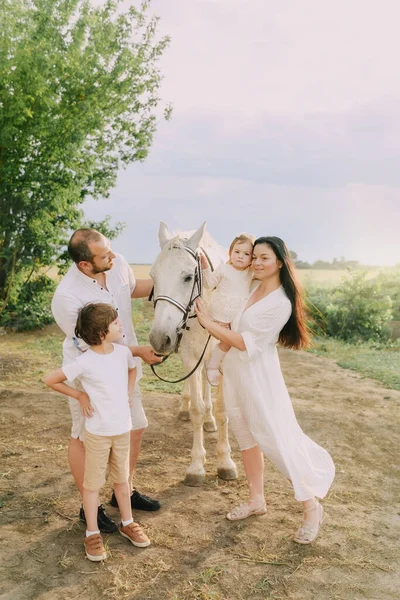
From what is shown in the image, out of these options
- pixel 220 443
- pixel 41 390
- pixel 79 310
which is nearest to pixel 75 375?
pixel 79 310

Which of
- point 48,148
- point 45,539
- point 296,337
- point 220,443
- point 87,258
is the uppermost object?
point 48,148

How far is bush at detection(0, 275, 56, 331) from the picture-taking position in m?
12.5

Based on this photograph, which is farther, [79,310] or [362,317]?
[362,317]

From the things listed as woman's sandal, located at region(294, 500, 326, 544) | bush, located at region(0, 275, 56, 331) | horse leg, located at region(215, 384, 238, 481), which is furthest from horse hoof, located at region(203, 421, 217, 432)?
bush, located at region(0, 275, 56, 331)

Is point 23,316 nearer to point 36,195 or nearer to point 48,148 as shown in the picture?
point 36,195

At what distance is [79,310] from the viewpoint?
10.6 ft

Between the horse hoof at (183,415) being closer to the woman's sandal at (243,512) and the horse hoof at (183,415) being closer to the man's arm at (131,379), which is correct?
the woman's sandal at (243,512)

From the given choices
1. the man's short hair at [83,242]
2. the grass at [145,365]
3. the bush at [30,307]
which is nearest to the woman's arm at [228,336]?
the man's short hair at [83,242]

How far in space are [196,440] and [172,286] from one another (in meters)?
1.67

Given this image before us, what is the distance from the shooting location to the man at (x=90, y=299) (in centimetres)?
329

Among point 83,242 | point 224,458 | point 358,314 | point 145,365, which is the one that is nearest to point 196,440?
point 224,458

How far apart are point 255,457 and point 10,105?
10.6m

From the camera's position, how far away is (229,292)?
386cm

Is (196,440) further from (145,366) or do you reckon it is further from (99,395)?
(145,366)
